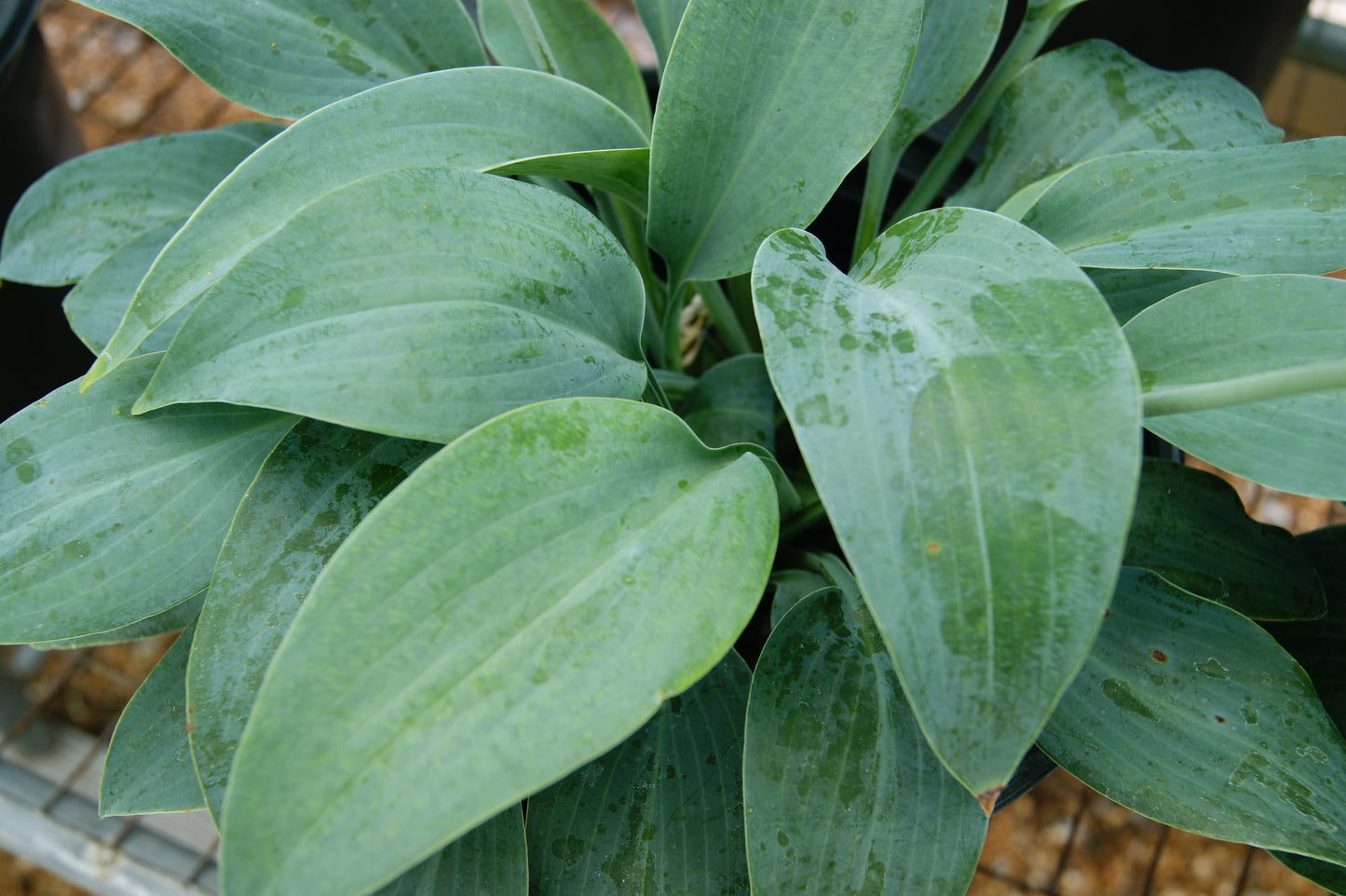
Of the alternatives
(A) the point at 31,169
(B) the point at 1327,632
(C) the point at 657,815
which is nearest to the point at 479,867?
(C) the point at 657,815

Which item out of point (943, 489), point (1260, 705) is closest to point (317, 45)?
point (943, 489)

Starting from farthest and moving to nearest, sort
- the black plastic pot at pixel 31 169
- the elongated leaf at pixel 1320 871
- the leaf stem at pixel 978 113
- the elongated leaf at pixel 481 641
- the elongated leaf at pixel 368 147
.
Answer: the black plastic pot at pixel 31 169 < the leaf stem at pixel 978 113 < the elongated leaf at pixel 1320 871 < the elongated leaf at pixel 368 147 < the elongated leaf at pixel 481 641

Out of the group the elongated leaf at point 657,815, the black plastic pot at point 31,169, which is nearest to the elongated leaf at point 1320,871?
the elongated leaf at point 657,815

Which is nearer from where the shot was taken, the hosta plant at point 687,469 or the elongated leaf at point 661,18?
the hosta plant at point 687,469

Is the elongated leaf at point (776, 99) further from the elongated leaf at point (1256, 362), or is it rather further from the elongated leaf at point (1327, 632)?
the elongated leaf at point (1327, 632)

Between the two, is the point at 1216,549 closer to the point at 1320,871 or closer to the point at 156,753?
the point at 1320,871

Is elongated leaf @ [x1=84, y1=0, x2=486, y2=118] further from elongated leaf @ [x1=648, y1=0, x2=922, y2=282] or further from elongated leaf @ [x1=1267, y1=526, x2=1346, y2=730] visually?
elongated leaf @ [x1=1267, y1=526, x2=1346, y2=730]

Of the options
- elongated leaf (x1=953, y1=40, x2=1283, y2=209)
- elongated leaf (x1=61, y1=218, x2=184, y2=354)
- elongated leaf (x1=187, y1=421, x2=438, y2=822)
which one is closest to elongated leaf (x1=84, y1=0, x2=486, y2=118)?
elongated leaf (x1=61, y1=218, x2=184, y2=354)
